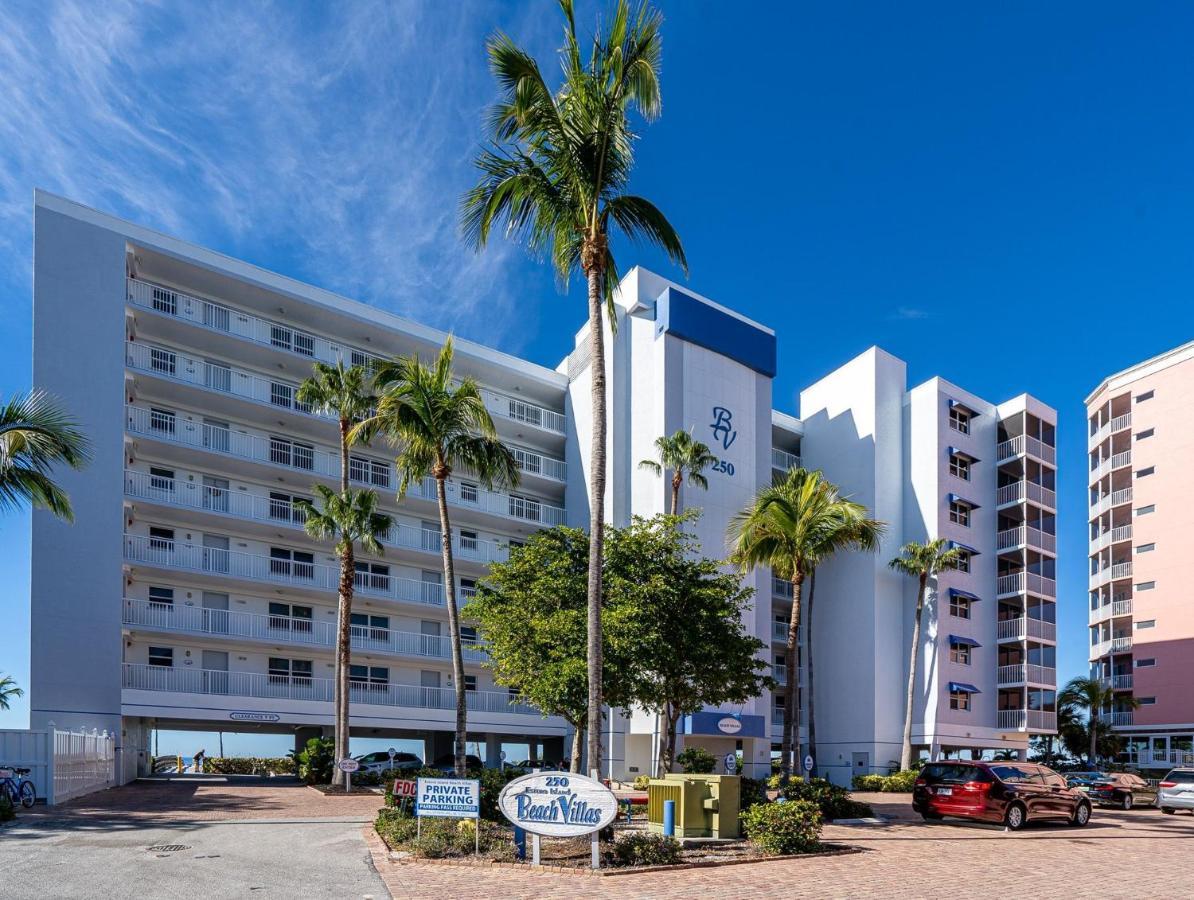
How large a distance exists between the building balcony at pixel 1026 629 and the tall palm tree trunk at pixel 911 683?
6014 millimetres

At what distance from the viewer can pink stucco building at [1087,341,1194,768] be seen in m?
62.0

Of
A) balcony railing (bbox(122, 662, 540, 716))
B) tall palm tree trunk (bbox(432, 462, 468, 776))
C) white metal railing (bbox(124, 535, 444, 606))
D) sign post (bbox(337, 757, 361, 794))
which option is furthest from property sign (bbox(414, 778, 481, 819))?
white metal railing (bbox(124, 535, 444, 606))

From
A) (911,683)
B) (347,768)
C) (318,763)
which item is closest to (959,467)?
(911,683)

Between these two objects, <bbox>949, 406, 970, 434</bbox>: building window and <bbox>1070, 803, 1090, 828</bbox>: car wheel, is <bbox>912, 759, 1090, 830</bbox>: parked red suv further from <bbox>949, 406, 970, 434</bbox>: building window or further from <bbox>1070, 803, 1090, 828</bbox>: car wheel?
<bbox>949, 406, 970, 434</bbox>: building window

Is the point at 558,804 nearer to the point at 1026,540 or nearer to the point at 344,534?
the point at 344,534

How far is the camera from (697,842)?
17453mm

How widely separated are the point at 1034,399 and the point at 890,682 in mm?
18634

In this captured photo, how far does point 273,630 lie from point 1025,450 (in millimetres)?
40799

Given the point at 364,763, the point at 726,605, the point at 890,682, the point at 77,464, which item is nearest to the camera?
the point at 77,464

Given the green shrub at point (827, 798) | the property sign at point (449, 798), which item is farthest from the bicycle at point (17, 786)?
the green shrub at point (827, 798)

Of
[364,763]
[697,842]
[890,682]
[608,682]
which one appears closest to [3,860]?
[697,842]

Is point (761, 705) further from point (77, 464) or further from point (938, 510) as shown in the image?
point (77, 464)

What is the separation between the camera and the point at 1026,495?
53.9m

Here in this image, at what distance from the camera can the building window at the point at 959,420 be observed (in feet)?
177
